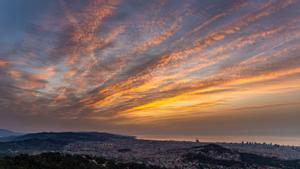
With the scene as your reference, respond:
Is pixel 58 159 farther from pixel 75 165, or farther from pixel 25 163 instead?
pixel 25 163

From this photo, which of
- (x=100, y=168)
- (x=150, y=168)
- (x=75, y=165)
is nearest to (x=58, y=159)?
(x=75, y=165)

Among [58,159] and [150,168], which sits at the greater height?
[58,159]

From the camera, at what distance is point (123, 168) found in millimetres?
141000

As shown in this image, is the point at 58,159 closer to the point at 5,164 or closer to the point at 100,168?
the point at 100,168

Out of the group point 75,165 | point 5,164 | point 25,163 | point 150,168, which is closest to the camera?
point 5,164

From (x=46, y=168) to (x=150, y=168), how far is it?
321 ft

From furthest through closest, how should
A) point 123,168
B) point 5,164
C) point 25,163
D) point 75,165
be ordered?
point 123,168 → point 75,165 → point 25,163 → point 5,164

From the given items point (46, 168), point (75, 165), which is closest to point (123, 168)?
point (75, 165)

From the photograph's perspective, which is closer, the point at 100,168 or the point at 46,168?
the point at 46,168

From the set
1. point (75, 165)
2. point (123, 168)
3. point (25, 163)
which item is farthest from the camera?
point (123, 168)

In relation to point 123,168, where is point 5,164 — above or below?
above

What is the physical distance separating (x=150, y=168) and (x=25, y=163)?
10186cm

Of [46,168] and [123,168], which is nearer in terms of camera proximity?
[46,168]

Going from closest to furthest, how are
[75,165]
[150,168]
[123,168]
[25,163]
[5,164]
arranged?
1. [5,164]
2. [25,163]
3. [75,165]
4. [123,168]
5. [150,168]
